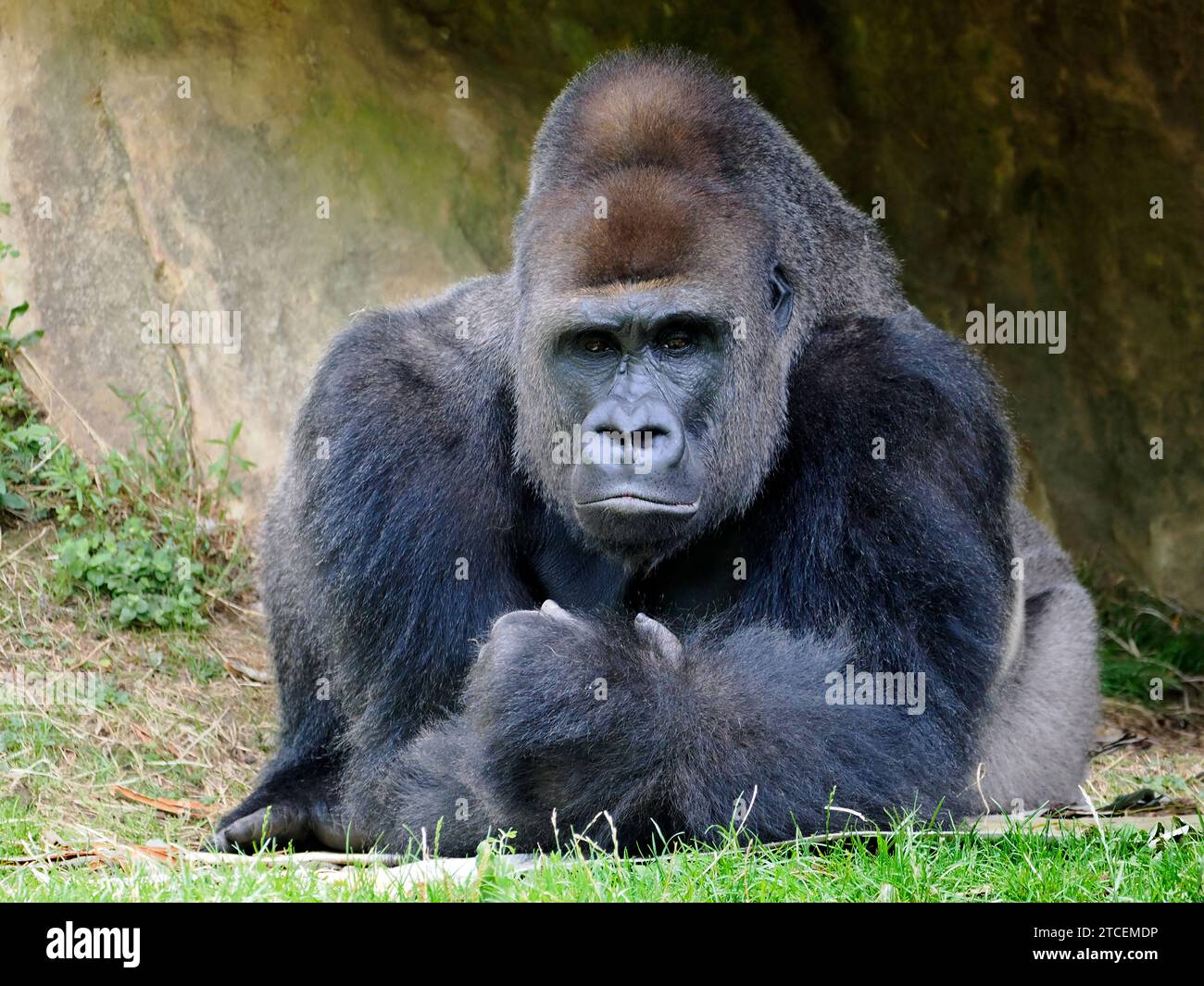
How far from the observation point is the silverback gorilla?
391cm

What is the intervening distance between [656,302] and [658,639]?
0.89 m

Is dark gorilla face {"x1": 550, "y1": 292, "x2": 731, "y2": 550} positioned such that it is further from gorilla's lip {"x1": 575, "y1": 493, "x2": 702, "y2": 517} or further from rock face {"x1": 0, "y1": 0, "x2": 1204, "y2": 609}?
rock face {"x1": 0, "y1": 0, "x2": 1204, "y2": 609}

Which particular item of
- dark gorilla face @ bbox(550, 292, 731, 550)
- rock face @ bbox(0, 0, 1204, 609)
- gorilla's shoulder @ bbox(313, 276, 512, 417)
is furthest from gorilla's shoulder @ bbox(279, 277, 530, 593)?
rock face @ bbox(0, 0, 1204, 609)

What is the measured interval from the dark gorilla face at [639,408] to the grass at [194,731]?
897mm

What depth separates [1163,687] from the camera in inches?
277

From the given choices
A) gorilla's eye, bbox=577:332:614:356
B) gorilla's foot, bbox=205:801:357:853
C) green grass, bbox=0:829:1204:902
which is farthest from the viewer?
gorilla's foot, bbox=205:801:357:853

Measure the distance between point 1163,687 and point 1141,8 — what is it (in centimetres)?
296

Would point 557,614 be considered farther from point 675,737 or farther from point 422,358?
point 422,358

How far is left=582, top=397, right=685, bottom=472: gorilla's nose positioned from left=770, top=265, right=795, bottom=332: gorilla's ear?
61 centimetres

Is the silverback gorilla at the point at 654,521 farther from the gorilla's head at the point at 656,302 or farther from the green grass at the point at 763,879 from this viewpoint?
the green grass at the point at 763,879

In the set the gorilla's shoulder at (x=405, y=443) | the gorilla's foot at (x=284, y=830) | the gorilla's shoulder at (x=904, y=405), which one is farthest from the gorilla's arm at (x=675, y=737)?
the gorilla's foot at (x=284, y=830)

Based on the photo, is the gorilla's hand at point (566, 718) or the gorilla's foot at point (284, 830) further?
the gorilla's foot at point (284, 830)

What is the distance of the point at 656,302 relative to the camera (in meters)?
4.16

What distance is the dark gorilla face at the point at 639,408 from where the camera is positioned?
4020mm
